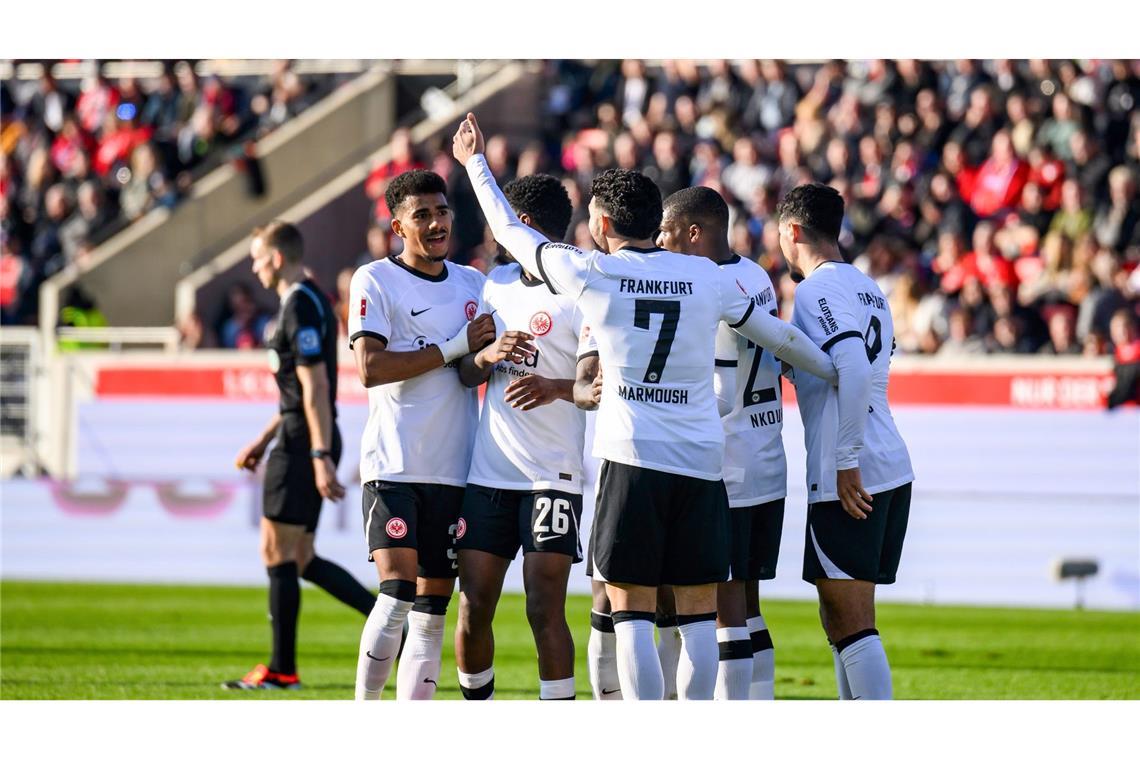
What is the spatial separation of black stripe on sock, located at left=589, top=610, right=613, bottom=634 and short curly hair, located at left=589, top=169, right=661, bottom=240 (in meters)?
1.74

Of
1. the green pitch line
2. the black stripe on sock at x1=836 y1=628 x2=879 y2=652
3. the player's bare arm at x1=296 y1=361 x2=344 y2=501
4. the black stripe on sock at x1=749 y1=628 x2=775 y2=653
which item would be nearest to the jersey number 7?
the black stripe on sock at x1=836 y1=628 x2=879 y2=652

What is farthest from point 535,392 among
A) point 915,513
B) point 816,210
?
point 915,513

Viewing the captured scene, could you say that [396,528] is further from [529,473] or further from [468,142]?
[468,142]

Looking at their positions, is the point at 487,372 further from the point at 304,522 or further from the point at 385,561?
the point at 304,522

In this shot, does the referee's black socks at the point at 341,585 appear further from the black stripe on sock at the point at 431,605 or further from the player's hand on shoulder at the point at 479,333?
the player's hand on shoulder at the point at 479,333

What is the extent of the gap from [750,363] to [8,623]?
320 inches

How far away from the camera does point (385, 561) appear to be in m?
7.13

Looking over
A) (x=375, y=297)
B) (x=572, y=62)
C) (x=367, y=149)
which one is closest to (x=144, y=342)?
(x=367, y=149)

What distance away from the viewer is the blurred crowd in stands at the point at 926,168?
Result: 54.7ft

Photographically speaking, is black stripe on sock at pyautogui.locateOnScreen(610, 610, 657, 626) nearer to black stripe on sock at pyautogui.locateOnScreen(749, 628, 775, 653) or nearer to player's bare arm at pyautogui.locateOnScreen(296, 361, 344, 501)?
black stripe on sock at pyautogui.locateOnScreen(749, 628, 775, 653)

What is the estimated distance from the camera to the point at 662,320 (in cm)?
644

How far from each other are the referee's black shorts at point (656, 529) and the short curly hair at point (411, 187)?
1609mm

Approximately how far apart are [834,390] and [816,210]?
0.79 meters

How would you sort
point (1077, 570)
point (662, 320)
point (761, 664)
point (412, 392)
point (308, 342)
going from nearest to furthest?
point (662, 320), point (412, 392), point (761, 664), point (308, 342), point (1077, 570)
